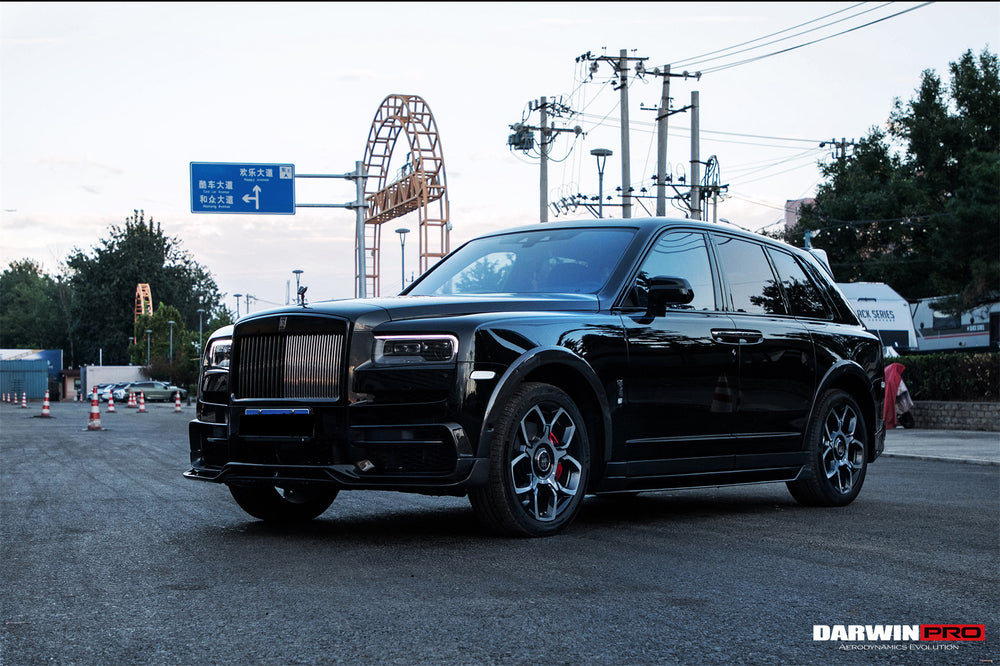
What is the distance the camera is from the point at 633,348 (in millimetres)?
6859

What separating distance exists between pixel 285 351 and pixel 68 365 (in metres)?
146

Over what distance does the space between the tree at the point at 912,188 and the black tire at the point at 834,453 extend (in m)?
33.7

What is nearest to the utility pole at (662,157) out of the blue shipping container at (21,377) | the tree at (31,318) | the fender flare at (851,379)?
the fender flare at (851,379)

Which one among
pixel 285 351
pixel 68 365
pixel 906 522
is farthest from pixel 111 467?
pixel 68 365

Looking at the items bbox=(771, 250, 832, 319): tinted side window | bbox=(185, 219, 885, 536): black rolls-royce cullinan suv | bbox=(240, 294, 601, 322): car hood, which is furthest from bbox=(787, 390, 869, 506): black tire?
bbox=(240, 294, 601, 322): car hood

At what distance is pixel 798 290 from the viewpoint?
8633 millimetres

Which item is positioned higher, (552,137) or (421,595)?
(552,137)

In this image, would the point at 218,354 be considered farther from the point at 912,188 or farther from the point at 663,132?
the point at 912,188

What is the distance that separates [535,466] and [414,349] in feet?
2.99

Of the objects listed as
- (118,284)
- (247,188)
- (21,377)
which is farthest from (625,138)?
(118,284)

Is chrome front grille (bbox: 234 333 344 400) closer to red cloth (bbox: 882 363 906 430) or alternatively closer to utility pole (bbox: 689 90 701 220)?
red cloth (bbox: 882 363 906 430)

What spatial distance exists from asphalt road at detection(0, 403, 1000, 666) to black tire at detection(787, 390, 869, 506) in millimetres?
180

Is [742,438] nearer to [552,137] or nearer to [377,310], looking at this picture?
[377,310]

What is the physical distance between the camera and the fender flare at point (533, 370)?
237 inches
